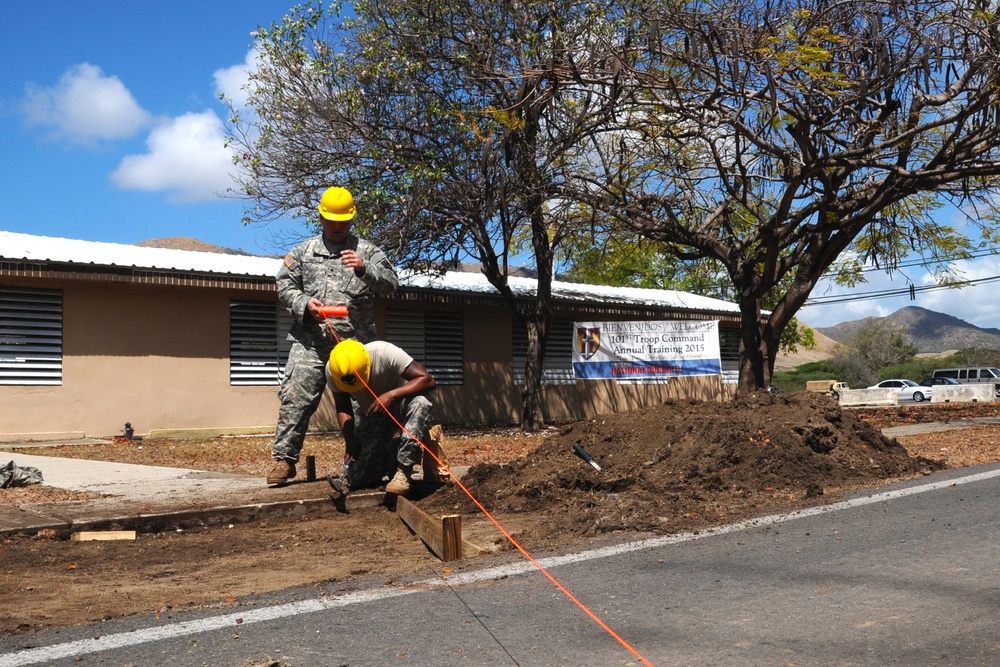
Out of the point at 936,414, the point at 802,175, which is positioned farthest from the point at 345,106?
the point at 936,414

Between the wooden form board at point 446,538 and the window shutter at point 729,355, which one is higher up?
the window shutter at point 729,355

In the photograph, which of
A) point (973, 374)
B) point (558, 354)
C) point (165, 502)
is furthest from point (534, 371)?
point (973, 374)

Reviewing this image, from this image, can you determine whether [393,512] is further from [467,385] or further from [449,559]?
[467,385]

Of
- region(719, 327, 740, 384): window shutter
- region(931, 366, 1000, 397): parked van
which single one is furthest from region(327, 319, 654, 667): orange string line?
region(931, 366, 1000, 397): parked van

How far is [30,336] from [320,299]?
10.1m

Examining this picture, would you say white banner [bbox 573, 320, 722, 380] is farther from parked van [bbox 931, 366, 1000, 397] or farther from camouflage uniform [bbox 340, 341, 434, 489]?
parked van [bbox 931, 366, 1000, 397]

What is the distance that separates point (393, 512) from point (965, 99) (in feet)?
42.4

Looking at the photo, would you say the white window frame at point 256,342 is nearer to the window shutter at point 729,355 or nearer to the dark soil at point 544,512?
the dark soil at point 544,512

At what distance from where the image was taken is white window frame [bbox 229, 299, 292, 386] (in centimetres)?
1795

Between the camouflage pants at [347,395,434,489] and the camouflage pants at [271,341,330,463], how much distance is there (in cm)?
48

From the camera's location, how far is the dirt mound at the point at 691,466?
7043 mm

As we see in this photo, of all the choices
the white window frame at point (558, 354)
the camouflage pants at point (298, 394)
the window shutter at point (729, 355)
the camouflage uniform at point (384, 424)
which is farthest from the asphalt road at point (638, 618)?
the window shutter at point (729, 355)

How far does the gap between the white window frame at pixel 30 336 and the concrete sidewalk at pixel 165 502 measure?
274 inches

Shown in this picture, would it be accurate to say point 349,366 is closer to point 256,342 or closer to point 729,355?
point 256,342
